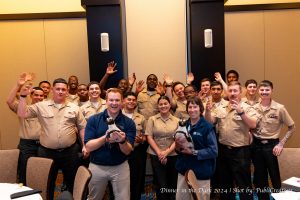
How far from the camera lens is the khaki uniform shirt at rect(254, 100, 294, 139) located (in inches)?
144

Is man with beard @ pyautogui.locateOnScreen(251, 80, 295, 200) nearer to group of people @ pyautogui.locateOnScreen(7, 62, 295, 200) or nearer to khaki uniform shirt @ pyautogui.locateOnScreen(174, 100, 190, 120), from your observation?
group of people @ pyautogui.locateOnScreen(7, 62, 295, 200)

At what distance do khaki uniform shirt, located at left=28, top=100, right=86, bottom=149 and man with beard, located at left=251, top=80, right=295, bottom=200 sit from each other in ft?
7.14

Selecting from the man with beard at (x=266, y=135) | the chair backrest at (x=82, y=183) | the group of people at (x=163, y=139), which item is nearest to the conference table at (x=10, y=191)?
the chair backrest at (x=82, y=183)

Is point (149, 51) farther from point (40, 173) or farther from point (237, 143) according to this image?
point (40, 173)

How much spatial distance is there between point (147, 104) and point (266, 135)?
179cm

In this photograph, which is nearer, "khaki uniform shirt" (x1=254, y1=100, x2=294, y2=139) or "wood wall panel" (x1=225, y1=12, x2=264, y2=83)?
"khaki uniform shirt" (x1=254, y1=100, x2=294, y2=139)

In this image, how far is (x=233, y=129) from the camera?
3.61 m

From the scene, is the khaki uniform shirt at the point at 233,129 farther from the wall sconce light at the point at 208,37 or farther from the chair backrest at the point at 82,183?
→ the chair backrest at the point at 82,183

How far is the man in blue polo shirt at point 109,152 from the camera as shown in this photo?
9.85 ft

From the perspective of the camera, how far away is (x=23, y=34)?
19.7 ft

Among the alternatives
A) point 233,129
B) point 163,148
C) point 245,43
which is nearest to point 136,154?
point 163,148

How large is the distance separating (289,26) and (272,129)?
2.93m

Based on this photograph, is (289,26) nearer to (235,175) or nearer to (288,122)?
A: (288,122)

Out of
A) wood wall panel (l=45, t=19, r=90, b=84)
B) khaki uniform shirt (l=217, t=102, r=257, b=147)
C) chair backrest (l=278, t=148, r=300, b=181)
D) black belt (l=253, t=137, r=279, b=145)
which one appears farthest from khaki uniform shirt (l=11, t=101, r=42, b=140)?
chair backrest (l=278, t=148, r=300, b=181)
